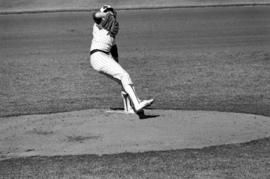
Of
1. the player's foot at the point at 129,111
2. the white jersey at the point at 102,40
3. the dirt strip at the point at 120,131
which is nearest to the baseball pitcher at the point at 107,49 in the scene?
the white jersey at the point at 102,40

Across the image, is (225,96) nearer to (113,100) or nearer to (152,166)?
(113,100)

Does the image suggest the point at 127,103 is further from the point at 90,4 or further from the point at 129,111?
the point at 90,4

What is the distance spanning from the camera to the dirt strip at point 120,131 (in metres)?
8.81

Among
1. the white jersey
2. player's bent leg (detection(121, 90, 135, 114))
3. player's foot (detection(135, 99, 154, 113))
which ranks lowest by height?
player's bent leg (detection(121, 90, 135, 114))

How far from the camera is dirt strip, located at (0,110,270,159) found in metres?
8.81

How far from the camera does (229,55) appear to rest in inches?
757

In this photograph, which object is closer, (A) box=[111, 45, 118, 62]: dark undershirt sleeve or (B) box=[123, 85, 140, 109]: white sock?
(B) box=[123, 85, 140, 109]: white sock

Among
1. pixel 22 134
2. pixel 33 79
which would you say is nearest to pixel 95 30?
pixel 22 134

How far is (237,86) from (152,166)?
6.84m

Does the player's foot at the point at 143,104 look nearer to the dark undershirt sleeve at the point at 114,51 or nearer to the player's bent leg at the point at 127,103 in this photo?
the player's bent leg at the point at 127,103

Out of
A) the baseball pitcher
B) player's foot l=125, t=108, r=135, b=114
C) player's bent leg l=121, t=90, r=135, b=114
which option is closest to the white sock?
the baseball pitcher

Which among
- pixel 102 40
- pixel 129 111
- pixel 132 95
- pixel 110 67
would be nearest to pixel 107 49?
pixel 102 40

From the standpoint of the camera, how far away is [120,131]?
9453mm

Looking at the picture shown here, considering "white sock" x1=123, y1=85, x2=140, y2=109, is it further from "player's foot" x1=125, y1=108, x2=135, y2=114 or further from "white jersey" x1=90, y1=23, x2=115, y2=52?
"white jersey" x1=90, y1=23, x2=115, y2=52
